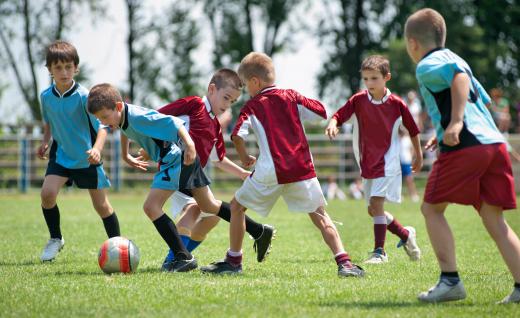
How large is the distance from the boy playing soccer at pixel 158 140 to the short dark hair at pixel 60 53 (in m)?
1.20

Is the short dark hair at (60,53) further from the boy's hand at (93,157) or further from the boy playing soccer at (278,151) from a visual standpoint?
the boy playing soccer at (278,151)

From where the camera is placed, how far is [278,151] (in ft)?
20.6

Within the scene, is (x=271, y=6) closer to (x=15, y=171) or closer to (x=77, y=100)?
(x=15, y=171)

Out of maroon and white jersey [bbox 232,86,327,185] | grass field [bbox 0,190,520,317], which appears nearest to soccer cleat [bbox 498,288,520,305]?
grass field [bbox 0,190,520,317]

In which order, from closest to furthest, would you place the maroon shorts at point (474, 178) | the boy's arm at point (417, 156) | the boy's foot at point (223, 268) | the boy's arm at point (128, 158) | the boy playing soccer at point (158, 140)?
1. the maroon shorts at point (474, 178)
2. the boy playing soccer at point (158, 140)
3. the boy's foot at point (223, 268)
4. the boy's arm at point (128, 158)
5. the boy's arm at point (417, 156)

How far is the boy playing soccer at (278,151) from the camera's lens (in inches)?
248

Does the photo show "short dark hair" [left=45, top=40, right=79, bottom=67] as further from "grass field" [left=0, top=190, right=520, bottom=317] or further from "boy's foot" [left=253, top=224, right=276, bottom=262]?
"boy's foot" [left=253, top=224, right=276, bottom=262]

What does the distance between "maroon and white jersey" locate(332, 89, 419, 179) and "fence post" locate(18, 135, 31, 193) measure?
16.7 meters

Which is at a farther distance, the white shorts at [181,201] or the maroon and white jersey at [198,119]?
the white shorts at [181,201]

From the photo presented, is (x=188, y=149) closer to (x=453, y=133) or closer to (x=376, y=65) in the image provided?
(x=453, y=133)

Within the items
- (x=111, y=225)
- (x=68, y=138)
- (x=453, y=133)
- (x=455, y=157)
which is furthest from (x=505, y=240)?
(x=68, y=138)

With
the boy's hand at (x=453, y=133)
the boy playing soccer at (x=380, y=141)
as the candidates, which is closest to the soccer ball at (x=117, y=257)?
the boy playing soccer at (x=380, y=141)

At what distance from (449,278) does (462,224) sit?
7.16 m

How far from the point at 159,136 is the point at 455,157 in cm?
246
